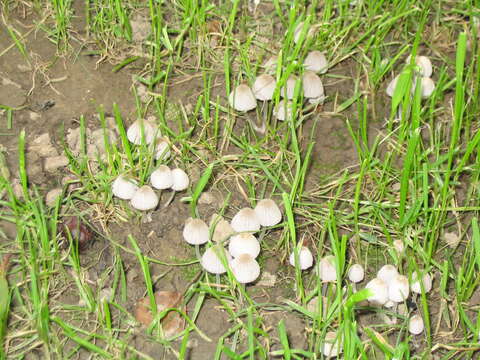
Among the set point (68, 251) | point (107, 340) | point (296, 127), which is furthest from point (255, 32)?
point (107, 340)

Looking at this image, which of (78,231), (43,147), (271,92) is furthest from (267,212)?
(43,147)

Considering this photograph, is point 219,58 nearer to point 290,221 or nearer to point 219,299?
point 290,221

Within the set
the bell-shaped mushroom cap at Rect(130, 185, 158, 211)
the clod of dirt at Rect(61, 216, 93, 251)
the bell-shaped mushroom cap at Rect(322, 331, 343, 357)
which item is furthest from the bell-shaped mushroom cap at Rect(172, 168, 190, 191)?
the bell-shaped mushroom cap at Rect(322, 331, 343, 357)

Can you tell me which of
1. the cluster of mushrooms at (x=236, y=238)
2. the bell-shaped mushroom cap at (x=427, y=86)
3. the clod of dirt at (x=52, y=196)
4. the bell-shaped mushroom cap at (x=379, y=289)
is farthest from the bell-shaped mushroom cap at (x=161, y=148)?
the bell-shaped mushroom cap at (x=427, y=86)

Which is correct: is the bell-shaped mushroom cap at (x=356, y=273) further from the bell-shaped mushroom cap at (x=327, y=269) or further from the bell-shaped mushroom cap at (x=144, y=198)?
the bell-shaped mushroom cap at (x=144, y=198)

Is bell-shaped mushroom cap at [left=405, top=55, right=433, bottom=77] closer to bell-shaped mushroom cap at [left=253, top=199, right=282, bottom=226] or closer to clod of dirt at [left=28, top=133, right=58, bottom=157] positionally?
bell-shaped mushroom cap at [left=253, top=199, right=282, bottom=226]

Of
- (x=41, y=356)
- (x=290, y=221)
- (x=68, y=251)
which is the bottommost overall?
(x=41, y=356)
